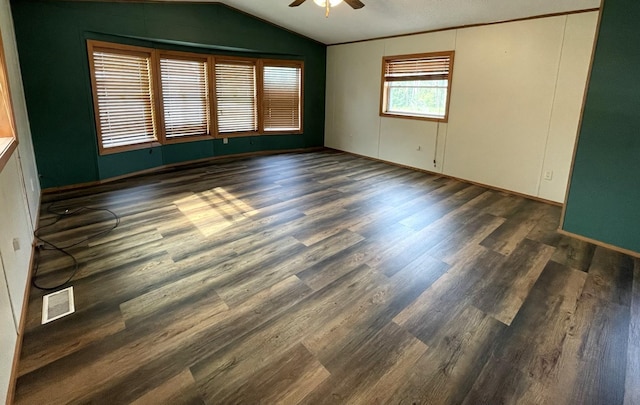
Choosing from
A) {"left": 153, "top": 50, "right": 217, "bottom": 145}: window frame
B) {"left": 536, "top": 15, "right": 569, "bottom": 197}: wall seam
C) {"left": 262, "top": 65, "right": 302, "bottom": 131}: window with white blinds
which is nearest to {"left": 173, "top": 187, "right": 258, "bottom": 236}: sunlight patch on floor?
{"left": 153, "top": 50, "right": 217, "bottom": 145}: window frame

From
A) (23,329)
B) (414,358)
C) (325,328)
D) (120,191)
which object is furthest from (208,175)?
(414,358)

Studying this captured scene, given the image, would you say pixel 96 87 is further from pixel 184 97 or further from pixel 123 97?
pixel 184 97

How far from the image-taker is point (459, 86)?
5359 mm

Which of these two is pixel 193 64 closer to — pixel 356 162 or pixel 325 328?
pixel 356 162

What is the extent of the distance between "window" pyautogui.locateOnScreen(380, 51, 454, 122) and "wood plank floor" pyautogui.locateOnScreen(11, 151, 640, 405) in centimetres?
243

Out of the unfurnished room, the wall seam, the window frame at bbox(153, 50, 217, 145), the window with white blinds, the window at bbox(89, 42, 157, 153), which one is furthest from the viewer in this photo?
the window with white blinds

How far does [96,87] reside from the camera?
476cm

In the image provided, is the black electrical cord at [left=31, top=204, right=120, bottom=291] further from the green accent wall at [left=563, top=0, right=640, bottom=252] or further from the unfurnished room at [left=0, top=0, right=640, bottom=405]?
the green accent wall at [left=563, top=0, right=640, bottom=252]

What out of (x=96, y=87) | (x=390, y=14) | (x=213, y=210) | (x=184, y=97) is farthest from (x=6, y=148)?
(x=390, y=14)

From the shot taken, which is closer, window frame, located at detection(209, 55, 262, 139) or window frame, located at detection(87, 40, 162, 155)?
window frame, located at detection(87, 40, 162, 155)

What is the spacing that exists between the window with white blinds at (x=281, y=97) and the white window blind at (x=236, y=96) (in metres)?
0.28

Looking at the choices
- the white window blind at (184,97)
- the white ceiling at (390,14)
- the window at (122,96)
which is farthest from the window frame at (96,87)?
the white ceiling at (390,14)

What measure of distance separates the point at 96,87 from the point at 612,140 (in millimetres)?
6082

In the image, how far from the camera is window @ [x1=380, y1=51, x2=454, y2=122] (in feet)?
18.3
